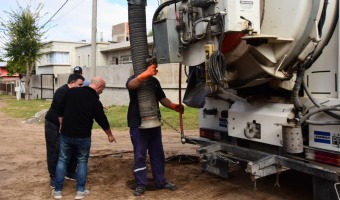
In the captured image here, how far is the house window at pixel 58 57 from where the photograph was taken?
42.1 metres

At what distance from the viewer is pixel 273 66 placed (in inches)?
171

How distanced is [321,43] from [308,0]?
445 millimetres

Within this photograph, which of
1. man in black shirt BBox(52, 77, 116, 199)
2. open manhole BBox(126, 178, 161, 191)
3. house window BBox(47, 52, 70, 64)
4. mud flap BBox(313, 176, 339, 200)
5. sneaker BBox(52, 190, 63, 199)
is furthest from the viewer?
house window BBox(47, 52, 70, 64)

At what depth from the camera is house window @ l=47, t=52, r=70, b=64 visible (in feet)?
138

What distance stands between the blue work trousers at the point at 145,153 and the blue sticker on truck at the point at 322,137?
85.3 inches

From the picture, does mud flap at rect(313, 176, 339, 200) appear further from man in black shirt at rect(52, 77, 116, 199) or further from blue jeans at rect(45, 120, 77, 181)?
blue jeans at rect(45, 120, 77, 181)

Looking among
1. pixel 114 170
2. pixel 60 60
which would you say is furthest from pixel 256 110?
pixel 60 60

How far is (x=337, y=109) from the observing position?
12.7 feet

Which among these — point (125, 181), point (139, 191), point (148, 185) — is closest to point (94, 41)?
point (125, 181)

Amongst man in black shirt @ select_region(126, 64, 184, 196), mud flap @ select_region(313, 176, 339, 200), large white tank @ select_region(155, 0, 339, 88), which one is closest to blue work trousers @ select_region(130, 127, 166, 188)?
man in black shirt @ select_region(126, 64, 184, 196)

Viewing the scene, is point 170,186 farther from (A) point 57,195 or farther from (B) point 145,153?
(A) point 57,195

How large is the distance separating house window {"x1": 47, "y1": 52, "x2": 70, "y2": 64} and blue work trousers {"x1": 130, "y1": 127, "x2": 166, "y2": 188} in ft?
126

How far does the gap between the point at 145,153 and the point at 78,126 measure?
0.95 m

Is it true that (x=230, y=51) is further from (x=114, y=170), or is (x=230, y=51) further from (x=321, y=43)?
(x=114, y=170)
